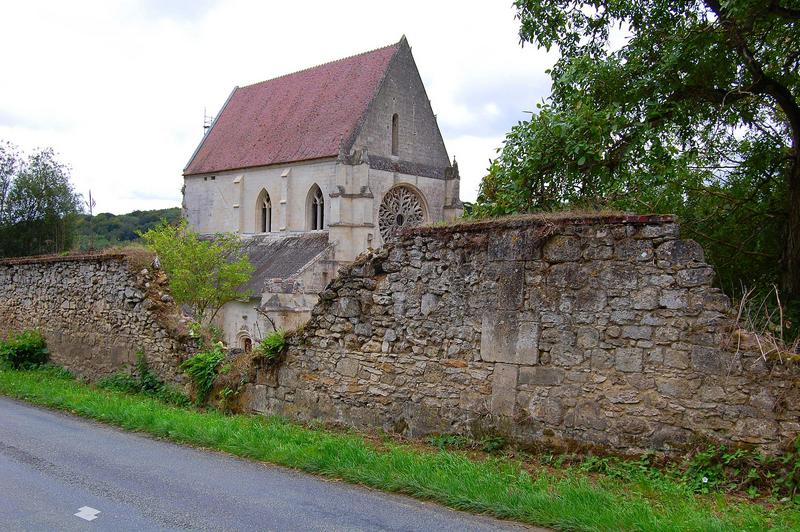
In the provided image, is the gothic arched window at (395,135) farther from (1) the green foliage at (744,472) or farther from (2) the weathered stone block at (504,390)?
(1) the green foliage at (744,472)

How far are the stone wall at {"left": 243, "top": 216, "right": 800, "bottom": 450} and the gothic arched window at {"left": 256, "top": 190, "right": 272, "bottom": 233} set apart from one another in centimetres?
Answer: 3149

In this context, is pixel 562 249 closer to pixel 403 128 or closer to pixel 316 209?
pixel 316 209

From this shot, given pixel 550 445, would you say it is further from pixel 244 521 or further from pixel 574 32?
pixel 574 32

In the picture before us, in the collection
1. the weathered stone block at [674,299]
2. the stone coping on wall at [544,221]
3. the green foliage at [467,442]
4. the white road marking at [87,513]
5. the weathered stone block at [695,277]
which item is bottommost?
the white road marking at [87,513]

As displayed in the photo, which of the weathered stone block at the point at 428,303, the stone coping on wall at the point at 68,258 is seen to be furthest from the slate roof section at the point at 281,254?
the weathered stone block at the point at 428,303

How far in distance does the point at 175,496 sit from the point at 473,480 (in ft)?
9.21

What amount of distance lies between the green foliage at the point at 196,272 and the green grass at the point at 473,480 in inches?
725

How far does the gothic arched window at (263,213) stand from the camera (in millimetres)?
40719

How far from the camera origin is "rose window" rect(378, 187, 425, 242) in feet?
123

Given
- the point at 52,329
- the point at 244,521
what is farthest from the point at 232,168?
the point at 244,521

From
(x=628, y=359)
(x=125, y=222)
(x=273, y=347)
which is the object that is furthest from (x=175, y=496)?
(x=125, y=222)

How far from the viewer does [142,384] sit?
41.4ft

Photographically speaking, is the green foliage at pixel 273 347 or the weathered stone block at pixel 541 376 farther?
the green foliage at pixel 273 347

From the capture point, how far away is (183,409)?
1124 centimetres
